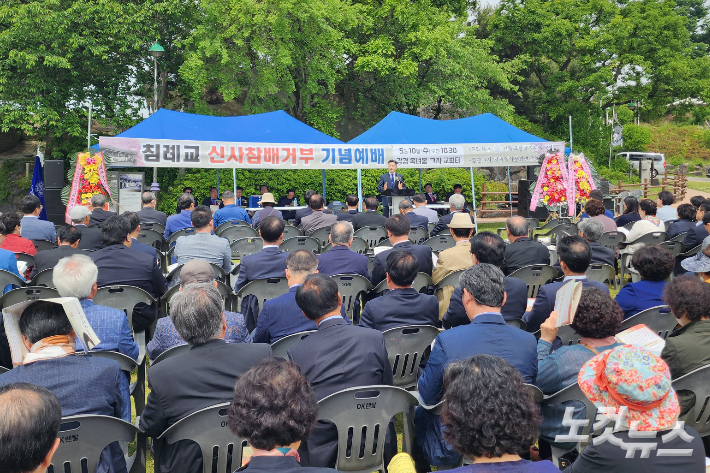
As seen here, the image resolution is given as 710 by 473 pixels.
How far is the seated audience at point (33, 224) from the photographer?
22.7 feet

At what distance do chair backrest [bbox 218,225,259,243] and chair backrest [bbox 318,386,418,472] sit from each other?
18.2ft

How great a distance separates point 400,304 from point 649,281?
1872 millimetres

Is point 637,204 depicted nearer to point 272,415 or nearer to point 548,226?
point 548,226

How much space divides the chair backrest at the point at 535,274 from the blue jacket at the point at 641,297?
104 cm

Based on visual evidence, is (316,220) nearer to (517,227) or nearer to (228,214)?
(228,214)

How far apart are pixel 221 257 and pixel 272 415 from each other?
13.8ft

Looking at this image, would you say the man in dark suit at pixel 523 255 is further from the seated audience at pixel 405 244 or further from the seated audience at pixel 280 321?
the seated audience at pixel 280 321

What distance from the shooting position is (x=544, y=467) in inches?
65.1

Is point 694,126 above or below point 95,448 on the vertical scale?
above

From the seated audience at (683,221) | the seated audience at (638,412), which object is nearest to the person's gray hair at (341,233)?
the seated audience at (638,412)

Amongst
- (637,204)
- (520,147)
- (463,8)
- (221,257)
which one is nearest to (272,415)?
(221,257)

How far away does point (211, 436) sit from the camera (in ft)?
7.69

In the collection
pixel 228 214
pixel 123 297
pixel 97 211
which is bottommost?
pixel 123 297

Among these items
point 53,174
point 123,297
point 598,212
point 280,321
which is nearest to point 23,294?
point 123,297
